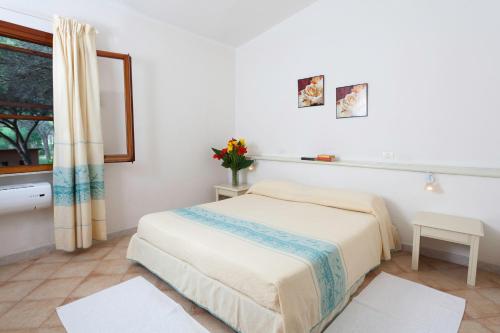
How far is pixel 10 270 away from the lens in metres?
2.17

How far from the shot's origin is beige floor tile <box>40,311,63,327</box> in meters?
1.53

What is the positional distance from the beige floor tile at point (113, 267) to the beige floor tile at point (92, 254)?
16cm

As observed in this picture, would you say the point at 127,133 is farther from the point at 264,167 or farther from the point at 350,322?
the point at 350,322

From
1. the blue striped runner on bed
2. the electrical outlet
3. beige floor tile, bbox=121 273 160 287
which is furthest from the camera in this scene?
the electrical outlet

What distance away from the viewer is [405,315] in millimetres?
1614

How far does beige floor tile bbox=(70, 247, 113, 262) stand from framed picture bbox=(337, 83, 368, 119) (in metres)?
2.78

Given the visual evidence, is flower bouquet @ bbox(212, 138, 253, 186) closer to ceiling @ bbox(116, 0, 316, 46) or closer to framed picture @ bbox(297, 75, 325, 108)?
framed picture @ bbox(297, 75, 325, 108)

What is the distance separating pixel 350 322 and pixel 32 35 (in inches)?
125

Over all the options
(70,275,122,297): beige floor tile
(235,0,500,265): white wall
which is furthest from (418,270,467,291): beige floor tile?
(70,275,122,297): beige floor tile

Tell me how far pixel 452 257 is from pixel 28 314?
10.7ft

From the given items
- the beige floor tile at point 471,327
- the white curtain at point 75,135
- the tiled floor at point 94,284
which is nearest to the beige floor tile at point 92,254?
the tiled floor at point 94,284

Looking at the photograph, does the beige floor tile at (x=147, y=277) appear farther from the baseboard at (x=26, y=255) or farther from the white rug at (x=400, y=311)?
the white rug at (x=400, y=311)

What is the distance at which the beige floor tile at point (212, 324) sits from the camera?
150 centimetres

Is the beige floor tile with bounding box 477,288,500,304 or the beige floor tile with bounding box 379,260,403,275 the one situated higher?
the beige floor tile with bounding box 379,260,403,275
